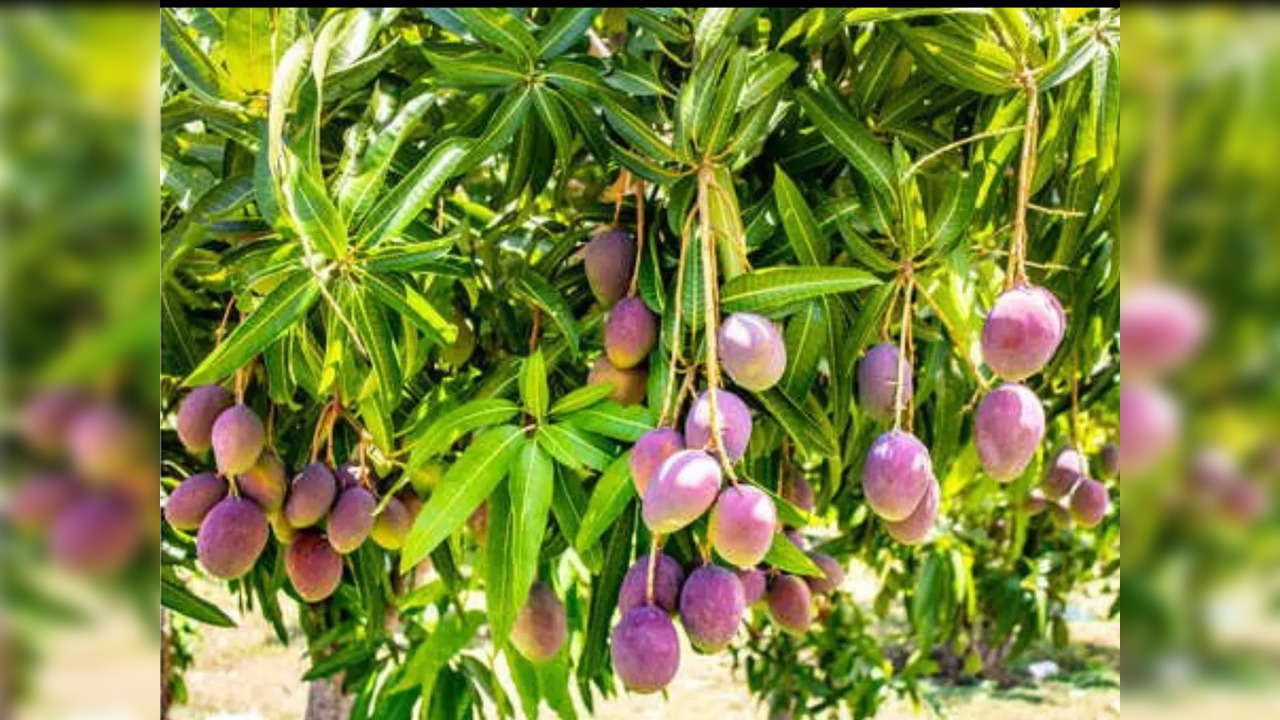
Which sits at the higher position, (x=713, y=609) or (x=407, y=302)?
(x=407, y=302)

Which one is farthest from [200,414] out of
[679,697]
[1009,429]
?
[679,697]

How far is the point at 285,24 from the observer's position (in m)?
0.88

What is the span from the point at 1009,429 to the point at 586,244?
452 millimetres

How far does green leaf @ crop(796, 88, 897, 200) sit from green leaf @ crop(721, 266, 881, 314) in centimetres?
10

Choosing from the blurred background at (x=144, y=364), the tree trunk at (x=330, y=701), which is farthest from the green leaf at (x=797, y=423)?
the tree trunk at (x=330, y=701)

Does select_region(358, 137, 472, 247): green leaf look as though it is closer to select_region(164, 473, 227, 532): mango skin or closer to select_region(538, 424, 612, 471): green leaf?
select_region(538, 424, 612, 471): green leaf

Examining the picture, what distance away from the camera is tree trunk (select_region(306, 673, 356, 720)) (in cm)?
229

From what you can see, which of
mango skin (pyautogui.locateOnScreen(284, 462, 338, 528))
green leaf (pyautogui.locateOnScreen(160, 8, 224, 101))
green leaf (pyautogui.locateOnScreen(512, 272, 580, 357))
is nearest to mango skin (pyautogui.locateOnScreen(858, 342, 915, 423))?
green leaf (pyautogui.locateOnScreen(512, 272, 580, 357))

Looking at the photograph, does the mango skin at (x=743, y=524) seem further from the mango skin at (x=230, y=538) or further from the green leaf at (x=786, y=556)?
the mango skin at (x=230, y=538)

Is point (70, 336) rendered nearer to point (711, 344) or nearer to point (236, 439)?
point (711, 344)

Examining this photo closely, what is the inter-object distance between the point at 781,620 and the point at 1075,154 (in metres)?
0.48

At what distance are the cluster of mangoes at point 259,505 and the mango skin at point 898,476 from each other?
44 centimetres

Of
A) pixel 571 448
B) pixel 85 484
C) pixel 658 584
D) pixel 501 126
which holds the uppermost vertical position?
pixel 501 126

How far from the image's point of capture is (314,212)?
2.61ft
